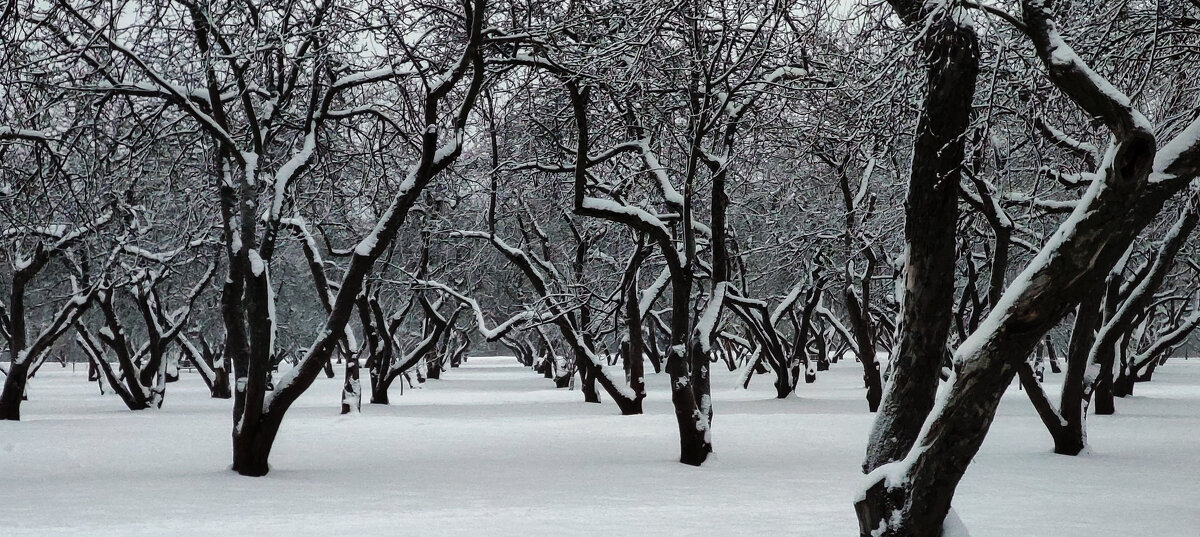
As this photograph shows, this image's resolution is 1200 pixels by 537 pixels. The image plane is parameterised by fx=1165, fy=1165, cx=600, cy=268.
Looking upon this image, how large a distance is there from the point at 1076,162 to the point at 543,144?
753cm

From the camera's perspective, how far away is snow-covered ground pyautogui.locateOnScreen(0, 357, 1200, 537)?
8.41 meters

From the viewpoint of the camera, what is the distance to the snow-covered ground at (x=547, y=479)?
8.41 m

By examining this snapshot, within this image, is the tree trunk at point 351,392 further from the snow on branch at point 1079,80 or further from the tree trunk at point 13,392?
the snow on branch at point 1079,80

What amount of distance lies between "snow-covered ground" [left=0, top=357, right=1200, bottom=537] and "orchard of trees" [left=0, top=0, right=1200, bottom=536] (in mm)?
993

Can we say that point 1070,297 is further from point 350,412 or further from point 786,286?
point 786,286

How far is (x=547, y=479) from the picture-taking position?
11.2m

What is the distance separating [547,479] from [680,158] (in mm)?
6273

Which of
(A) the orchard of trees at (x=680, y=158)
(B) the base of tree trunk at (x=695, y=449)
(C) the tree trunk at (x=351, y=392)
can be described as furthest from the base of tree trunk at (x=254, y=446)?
(C) the tree trunk at (x=351, y=392)

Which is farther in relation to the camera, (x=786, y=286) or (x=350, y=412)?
(x=786, y=286)

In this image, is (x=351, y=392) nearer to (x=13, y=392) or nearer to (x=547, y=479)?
(x=13, y=392)

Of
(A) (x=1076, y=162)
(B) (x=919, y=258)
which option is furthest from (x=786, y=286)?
(B) (x=919, y=258)

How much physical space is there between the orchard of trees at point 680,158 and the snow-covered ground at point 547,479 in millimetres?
993

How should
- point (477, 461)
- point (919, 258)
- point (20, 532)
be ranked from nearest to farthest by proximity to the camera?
point (919, 258) → point (20, 532) → point (477, 461)

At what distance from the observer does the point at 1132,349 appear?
2925 centimetres
